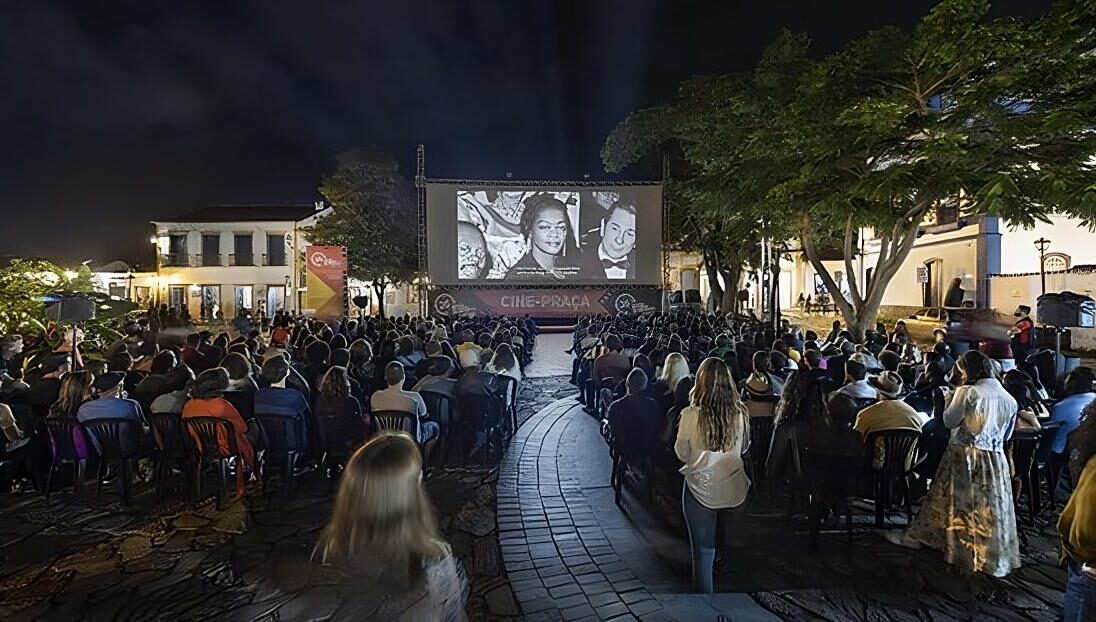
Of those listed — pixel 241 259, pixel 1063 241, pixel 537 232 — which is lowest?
pixel 1063 241

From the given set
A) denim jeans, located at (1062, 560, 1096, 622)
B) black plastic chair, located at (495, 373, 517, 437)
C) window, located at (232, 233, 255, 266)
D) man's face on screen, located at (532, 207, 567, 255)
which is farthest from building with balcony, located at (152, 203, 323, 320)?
denim jeans, located at (1062, 560, 1096, 622)

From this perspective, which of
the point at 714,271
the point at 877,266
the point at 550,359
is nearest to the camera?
the point at 877,266

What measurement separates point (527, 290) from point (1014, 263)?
17062 mm

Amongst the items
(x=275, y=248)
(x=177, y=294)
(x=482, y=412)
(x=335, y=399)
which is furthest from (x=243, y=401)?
(x=177, y=294)

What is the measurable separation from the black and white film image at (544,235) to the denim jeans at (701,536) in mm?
18047

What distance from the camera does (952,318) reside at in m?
19.0

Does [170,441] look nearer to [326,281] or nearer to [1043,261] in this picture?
[326,281]

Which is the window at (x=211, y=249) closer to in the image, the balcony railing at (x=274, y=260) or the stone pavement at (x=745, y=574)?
the balcony railing at (x=274, y=260)

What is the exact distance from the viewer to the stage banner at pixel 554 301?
73.6 ft

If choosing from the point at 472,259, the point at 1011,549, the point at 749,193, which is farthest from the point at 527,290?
the point at 1011,549

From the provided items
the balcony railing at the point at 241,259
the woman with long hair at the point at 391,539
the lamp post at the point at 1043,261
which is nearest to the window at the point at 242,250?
the balcony railing at the point at 241,259

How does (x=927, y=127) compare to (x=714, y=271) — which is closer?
(x=927, y=127)

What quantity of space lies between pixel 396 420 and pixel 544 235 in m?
16.4

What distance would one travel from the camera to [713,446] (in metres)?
3.29
